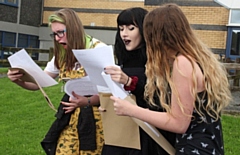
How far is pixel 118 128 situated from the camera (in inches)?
93.4

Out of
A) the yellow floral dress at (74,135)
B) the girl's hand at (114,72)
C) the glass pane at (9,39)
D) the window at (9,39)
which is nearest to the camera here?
Answer: the girl's hand at (114,72)

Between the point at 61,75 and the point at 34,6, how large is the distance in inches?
739

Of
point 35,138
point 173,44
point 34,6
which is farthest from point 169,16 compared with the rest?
point 34,6

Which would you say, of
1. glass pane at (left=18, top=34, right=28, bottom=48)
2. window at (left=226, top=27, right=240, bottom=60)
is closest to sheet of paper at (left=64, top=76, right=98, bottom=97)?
window at (left=226, top=27, right=240, bottom=60)

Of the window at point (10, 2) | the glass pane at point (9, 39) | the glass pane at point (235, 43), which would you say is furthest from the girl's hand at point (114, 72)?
the glass pane at point (9, 39)

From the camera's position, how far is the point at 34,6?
2083 cm

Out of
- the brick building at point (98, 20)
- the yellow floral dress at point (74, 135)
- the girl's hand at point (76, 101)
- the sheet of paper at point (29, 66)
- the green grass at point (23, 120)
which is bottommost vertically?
the green grass at point (23, 120)

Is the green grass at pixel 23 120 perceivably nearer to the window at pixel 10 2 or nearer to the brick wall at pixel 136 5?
the brick wall at pixel 136 5

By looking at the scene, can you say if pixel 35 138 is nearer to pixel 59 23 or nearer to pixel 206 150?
pixel 59 23

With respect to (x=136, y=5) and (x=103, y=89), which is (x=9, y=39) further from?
(x=103, y=89)

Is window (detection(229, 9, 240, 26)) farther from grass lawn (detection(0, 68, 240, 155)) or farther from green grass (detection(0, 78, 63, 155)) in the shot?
grass lawn (detection(0, 68, 240, 155))

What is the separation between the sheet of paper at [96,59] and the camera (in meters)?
2.13

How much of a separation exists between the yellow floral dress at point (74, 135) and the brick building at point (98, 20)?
1222 cm

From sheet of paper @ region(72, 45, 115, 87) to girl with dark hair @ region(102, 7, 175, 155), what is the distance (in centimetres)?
15
